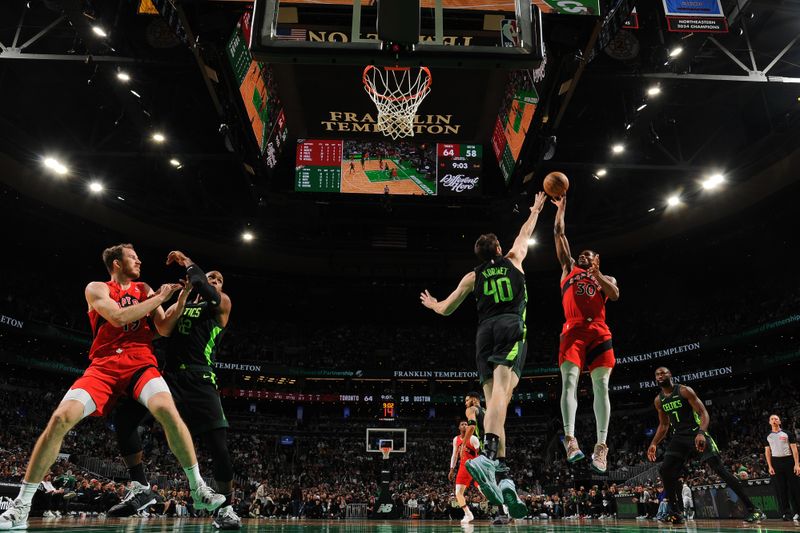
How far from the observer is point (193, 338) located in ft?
18.6

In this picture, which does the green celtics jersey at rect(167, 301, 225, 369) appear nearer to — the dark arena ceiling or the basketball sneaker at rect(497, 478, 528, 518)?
the basketball sneaker at rect(497, 478, 528, 518)

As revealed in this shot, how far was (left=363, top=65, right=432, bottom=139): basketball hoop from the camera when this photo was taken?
11.1 meters

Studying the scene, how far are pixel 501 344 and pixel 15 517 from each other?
153 inches

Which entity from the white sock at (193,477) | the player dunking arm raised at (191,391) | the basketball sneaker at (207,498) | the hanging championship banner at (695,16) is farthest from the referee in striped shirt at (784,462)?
the white sock at (193,477)

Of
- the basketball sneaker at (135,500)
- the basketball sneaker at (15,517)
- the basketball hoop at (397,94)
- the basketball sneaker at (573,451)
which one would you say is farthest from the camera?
the basketball hoop at (397,94)

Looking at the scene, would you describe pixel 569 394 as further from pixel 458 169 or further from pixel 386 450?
pixel 386 450

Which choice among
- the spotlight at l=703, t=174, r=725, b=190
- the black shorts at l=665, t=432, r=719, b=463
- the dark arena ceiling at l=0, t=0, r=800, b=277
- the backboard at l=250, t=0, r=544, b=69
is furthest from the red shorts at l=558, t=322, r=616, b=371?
the spotlight at l=703, t=174, r=725, b=190

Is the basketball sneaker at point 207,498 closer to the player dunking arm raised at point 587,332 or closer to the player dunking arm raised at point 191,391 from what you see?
the player dunking arm raised at point 191,391

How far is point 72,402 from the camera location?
4.34 m

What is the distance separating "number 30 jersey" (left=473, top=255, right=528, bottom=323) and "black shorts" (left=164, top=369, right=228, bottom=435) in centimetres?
262

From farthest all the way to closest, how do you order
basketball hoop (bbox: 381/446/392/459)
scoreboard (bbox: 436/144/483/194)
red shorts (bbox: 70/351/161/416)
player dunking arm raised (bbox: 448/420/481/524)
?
basketball hoop (bbox: 381/446/392/459)
scoreboard (bbox: 436/144/483/194)
player dunking arm raised (bbox: 448/420/481/524)
red shorts (bbox: 70/351/161/416)

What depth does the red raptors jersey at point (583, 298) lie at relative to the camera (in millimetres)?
6176

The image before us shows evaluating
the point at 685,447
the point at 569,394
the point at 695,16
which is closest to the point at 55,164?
the point at 695,16

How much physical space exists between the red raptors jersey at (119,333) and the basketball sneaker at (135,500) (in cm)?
131
